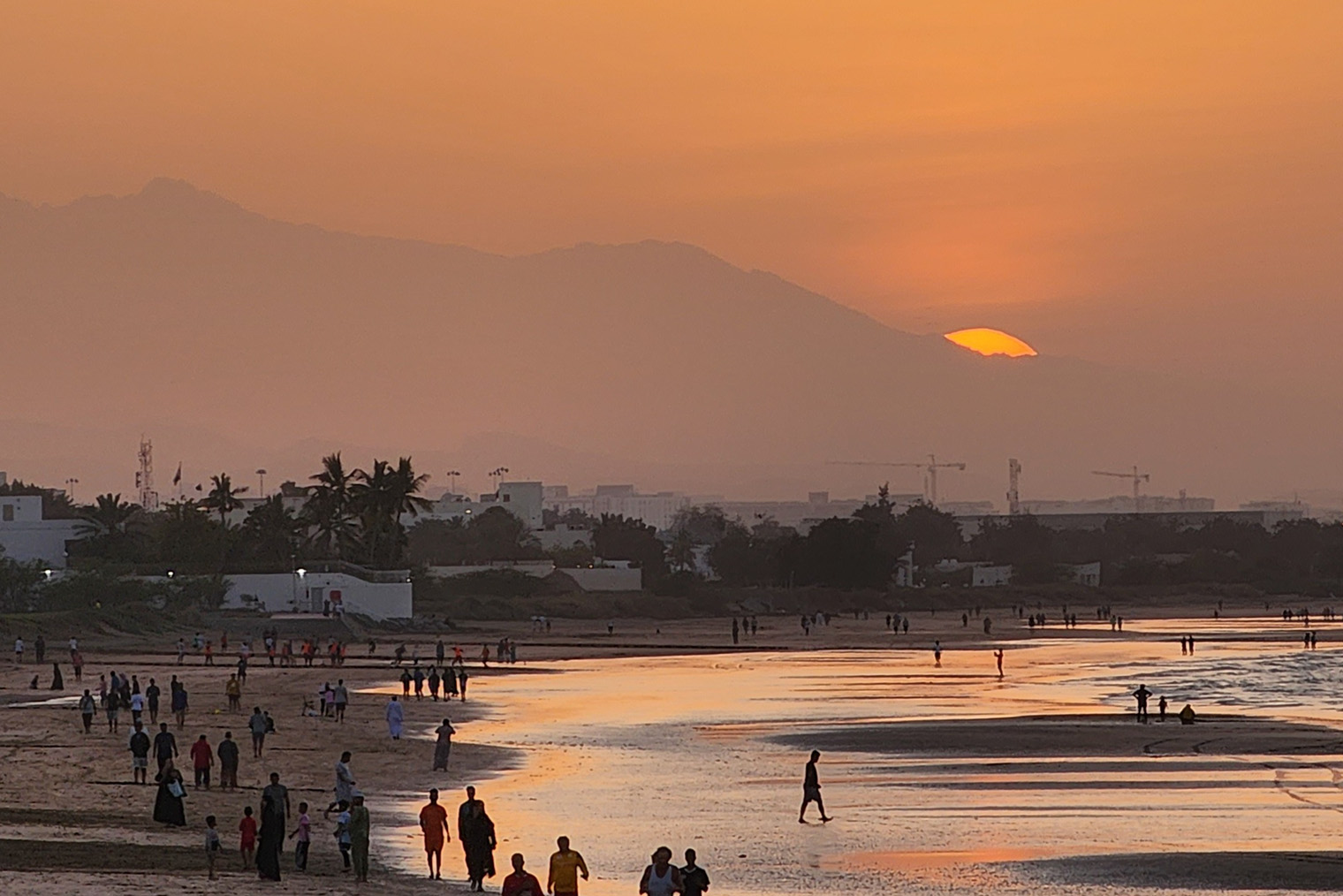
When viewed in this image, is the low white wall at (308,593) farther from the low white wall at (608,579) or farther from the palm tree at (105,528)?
the low white wall at (608,579)

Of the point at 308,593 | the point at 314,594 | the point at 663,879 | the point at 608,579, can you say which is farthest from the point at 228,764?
the point at 608,579

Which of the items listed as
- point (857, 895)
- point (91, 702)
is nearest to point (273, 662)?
point (91, 702)

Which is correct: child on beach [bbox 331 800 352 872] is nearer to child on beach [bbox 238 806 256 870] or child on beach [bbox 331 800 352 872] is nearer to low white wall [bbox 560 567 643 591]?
child on beach [bbox 238 806 256 870]

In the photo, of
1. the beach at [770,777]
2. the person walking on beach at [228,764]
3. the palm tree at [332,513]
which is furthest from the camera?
the palm tree at [332,513]

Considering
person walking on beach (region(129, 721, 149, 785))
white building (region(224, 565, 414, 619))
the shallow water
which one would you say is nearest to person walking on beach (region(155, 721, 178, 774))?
person walking on beach (region(129, 721, 149, 785))

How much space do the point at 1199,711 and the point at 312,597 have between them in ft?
200

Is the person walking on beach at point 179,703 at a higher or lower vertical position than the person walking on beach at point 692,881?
higher

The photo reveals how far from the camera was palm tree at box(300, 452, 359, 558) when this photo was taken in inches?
5167

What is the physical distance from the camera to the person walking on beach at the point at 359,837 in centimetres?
2830

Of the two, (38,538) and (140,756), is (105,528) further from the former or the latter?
(140,756)

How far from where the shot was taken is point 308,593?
110625 mm

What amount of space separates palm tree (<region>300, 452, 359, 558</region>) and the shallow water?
56.7 m

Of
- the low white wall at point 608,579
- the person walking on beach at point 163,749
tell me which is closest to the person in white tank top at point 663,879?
the person walking on beach at point 163,749

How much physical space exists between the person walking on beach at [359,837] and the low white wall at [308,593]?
80.9m
